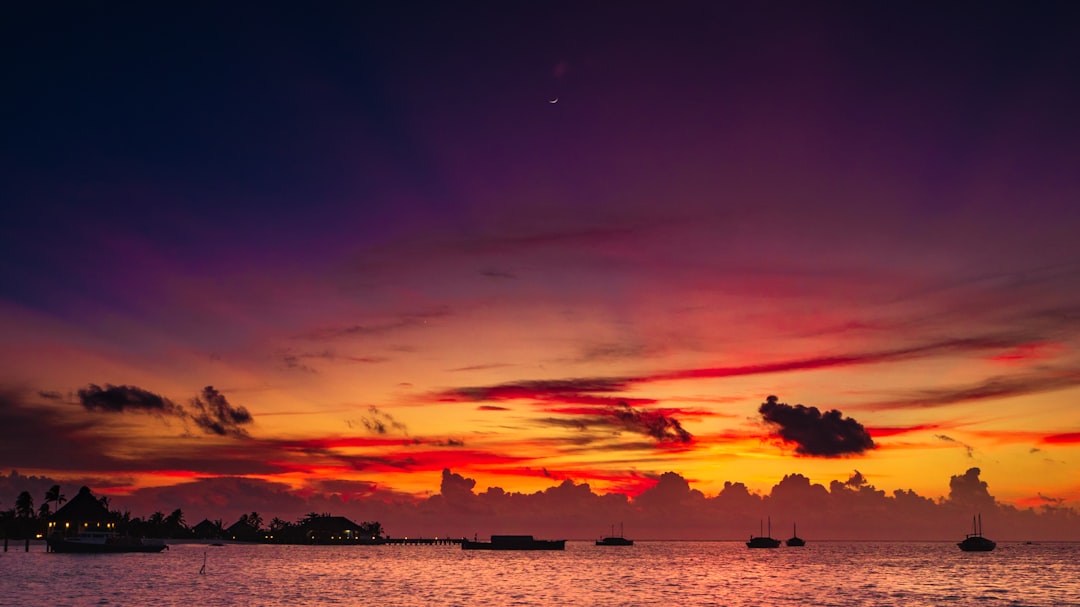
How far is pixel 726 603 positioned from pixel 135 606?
68.9 metres

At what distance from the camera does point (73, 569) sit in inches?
6176

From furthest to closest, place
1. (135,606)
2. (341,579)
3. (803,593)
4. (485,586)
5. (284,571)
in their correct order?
(284,571) → (341,579) → (485,586) → (803,593) → (135,606)

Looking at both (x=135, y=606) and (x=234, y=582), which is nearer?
(x=135, y=606)

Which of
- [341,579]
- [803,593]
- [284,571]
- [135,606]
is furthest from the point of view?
[284,571]

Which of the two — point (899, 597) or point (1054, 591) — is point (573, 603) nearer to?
point (899, 597)

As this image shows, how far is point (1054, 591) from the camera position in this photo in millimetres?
142250

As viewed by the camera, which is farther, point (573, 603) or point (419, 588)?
point (419, 588)

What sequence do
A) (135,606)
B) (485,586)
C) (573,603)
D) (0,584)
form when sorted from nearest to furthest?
(135,606) < (573,603) < (0,584) < (485,586)

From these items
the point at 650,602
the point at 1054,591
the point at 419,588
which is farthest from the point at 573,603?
the point at 1054,591

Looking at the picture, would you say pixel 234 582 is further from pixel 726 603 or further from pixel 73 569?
pixel 726 603

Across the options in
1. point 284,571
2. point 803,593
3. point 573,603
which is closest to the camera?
point 573,603

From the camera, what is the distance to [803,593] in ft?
426

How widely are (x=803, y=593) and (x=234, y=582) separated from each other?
291 feet

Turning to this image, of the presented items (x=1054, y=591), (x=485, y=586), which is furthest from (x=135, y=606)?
(x=1054, y=591)
